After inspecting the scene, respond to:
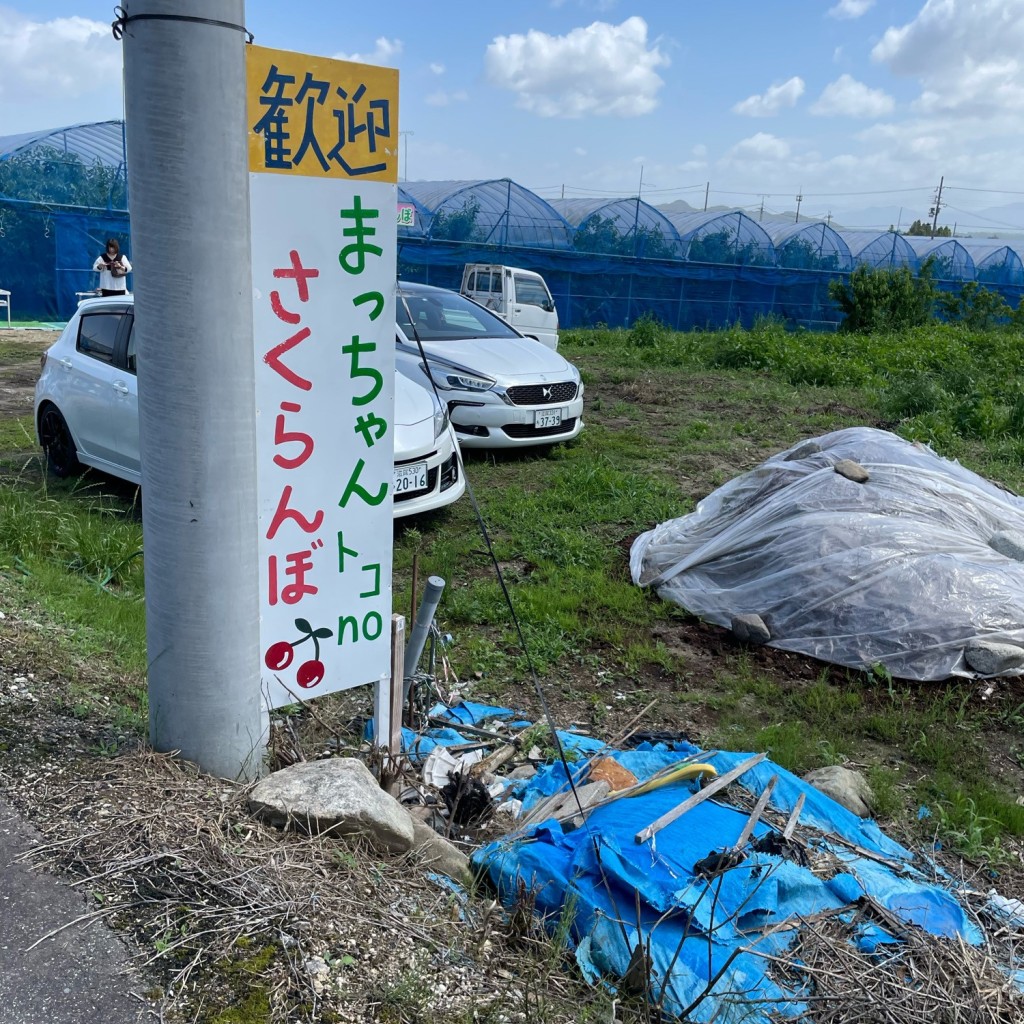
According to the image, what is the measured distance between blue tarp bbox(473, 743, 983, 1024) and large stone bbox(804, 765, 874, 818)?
0.44 meters

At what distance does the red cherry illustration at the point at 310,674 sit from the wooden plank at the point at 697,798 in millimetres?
1131

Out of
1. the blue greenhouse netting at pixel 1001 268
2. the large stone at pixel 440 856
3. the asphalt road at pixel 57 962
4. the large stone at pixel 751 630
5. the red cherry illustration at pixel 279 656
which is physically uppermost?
the blue greenhouse netting at pixel 1001 268

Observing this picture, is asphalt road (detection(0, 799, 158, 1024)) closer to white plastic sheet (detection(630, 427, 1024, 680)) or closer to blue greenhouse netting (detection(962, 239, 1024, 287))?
white plastic sheet (detection(630, 427, 1024, 680))

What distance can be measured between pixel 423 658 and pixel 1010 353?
53.0 feet

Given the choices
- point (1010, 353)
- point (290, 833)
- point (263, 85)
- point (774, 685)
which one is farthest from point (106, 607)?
point (1010, 353)

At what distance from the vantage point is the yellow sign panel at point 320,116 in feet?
8.55

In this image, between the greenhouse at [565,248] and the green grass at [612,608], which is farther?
the greenhouse at [565,248]

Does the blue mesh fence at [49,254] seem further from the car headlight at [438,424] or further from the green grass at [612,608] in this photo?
the car headlight at [438,424]

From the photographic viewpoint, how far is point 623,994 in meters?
2.32

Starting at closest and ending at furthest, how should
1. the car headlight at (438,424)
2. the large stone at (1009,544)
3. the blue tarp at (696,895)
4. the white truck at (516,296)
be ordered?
the blue tarp at (696,895)
the large stone at (1009,544)
the car headlight at (438,424)
the white truck at (516,296)

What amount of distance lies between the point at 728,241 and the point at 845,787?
2560 centimetres

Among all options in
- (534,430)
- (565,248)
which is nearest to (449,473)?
(534,430)

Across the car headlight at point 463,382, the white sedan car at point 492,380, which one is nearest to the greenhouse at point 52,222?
the white sedan car at point 492,380

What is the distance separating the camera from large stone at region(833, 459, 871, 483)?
237 inches
